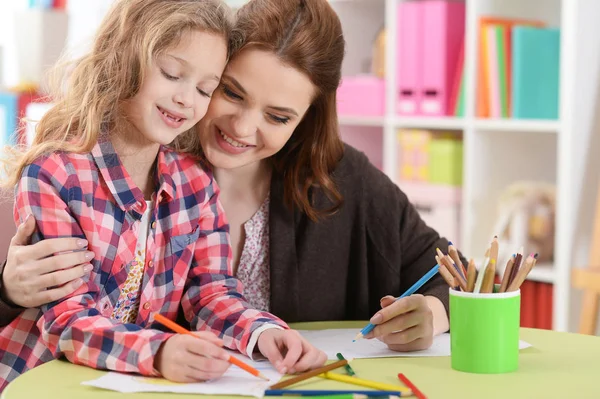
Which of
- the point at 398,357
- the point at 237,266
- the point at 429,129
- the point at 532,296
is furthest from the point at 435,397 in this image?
the point at 429,129

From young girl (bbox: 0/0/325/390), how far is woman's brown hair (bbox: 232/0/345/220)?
0.09m

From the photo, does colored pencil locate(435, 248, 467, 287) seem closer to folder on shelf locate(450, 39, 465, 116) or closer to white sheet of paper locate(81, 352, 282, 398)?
white sheet of paper locate(81, 352, 282, 398)

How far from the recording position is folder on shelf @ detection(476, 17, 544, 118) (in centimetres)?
279

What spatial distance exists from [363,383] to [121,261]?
450mm

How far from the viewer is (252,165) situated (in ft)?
5.68

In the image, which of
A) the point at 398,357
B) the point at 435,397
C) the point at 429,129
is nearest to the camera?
the point at 435,397

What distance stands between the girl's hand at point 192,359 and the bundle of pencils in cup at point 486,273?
30 centimetres

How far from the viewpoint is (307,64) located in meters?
1.55

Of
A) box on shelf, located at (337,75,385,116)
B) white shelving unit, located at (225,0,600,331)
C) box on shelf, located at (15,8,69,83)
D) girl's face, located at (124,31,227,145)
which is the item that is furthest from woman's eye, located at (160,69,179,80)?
box on shelf, located at (15,8,69,83)

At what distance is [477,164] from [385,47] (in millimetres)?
575

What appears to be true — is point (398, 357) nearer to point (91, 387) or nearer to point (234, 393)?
point (234, 393)

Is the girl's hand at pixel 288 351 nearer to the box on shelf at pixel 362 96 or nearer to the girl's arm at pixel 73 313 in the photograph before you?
the girl's arm at pixel 73 313

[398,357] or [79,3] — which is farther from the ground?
[79,3]

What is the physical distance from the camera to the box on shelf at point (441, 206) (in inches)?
118
